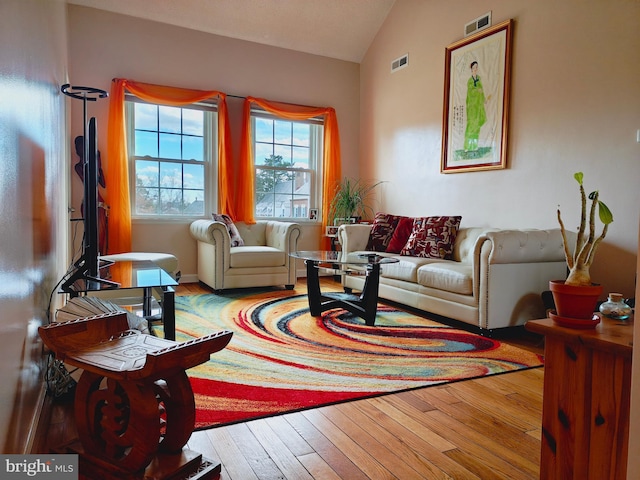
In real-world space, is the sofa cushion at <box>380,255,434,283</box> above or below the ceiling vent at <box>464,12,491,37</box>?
below

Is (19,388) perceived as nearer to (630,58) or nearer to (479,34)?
(630,58)

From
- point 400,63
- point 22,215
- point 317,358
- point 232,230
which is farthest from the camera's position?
point 400,63

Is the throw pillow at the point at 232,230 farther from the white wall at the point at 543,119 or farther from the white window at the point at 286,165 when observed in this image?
the white wall at the point at 543,119

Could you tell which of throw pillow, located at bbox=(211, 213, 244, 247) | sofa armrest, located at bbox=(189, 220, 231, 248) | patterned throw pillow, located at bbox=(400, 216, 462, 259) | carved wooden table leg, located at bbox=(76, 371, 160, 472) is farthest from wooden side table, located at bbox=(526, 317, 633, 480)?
throw pillow, located at bbox=(211, 213, 244, 247)

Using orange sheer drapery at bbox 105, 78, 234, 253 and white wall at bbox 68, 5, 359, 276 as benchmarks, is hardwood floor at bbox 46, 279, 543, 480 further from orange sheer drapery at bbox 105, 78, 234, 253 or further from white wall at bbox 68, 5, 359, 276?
white wall at bbox 68, 5, 359, 276

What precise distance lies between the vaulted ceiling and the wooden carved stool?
4.36 m

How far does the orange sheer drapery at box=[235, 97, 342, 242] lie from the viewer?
5.28m

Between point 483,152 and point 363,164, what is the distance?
210 cm

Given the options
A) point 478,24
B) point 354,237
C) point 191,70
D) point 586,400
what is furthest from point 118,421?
point 191,70

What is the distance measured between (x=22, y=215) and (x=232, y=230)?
3.46m

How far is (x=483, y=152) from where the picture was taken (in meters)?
4.22

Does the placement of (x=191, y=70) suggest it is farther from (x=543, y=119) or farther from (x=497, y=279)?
(x=497, y=279)

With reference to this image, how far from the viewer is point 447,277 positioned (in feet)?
11.0

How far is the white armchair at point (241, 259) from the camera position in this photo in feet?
14.5
